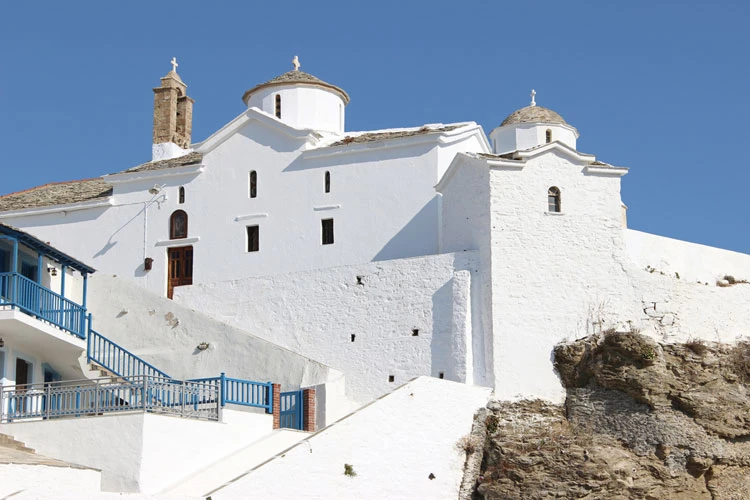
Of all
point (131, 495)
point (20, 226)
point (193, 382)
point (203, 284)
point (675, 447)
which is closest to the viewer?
point (131, 495)

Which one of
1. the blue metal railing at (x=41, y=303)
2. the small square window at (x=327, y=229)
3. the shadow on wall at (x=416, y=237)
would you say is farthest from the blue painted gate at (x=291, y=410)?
the small square window at (x=327, y=229)

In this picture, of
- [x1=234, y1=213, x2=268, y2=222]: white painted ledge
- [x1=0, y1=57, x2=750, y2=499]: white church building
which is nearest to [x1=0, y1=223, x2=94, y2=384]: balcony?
[x1=0, y1=57, x2=750, y2=499]: white church building

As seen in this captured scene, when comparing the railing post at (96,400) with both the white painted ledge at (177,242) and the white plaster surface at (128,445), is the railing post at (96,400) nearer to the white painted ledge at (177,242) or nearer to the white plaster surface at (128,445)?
the white plaster surface at (128,445)

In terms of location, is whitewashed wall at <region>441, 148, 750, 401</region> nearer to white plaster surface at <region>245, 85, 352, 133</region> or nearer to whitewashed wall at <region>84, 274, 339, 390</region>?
whitewashed wall at <region>84, 274, 339, 390</region>

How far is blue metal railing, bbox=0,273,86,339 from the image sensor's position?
25125 millimetres

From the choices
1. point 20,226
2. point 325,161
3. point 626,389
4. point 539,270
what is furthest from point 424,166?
point 20,226

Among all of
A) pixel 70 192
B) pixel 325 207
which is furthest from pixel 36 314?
pixel 70 192

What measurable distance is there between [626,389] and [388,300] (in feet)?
20.6

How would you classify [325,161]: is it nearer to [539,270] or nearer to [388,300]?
[388,300]

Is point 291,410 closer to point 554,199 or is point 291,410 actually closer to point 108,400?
point 108,400

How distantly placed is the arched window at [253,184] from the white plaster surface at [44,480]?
14.4 meters

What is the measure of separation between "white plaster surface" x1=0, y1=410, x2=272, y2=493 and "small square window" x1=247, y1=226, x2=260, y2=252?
11267mm

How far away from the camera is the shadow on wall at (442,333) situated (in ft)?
91.7

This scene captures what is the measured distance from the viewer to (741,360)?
2827cm
